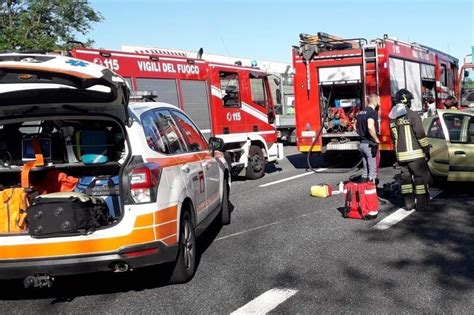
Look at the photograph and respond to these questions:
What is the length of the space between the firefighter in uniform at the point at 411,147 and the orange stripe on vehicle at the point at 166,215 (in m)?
4.27

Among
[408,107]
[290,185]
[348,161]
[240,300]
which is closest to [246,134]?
[290,185]

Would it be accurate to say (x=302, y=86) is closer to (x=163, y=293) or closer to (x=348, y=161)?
(x=348, y=161)

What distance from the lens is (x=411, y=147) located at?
768 centimetres

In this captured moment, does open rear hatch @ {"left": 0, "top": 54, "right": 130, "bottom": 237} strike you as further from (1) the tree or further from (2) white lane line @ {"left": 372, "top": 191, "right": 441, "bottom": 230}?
(1) the tree

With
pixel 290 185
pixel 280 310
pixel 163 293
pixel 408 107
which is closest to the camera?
pixel 280 310

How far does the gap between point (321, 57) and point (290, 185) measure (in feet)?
12.1

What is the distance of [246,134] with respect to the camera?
12.2 meters

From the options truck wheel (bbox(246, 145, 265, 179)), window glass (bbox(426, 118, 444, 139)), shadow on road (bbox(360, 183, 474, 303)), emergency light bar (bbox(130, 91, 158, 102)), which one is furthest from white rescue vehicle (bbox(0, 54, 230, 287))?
truck wheel (bbox(246, 145, 265, 179))

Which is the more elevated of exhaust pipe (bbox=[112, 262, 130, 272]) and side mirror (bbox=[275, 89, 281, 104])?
side mirror (bbox=[275, 89, 281, 104])

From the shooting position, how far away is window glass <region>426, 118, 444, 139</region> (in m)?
→ 8.95

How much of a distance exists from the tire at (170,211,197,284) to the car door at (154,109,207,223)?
0.29m

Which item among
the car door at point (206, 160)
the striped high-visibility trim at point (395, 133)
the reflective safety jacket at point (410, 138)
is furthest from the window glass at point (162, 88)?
the reflective safety jacket at point (410, 138)

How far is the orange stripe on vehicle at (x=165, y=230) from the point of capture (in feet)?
14.4

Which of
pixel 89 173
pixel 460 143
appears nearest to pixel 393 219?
pixel 460 143
